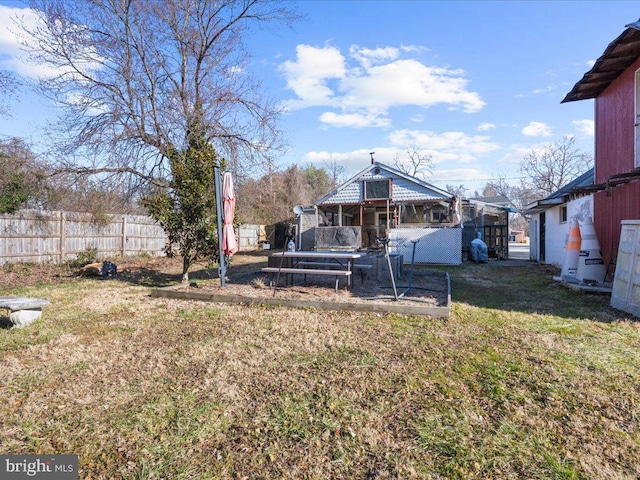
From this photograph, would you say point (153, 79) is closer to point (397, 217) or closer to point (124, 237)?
point (124, 237)

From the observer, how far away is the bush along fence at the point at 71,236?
9.41 meters

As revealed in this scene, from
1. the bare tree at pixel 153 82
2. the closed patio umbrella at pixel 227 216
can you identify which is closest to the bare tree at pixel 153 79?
the bare tree at pixel 153 82

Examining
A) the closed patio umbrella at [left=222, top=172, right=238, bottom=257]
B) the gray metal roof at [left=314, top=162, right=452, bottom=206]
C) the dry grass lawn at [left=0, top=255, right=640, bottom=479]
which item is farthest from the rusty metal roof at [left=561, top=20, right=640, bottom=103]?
the closed patio umbrella at [left=222, top=172, right=238, bottom=257]

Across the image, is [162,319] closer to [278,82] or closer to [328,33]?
[328,33]

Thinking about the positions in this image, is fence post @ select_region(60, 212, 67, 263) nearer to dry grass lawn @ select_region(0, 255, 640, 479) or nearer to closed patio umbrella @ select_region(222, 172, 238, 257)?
closed patio umbrella @ select_region(222, 172, 238, 257)

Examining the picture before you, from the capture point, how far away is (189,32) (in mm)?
12523

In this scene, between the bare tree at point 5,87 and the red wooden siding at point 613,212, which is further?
the bare tree at point 5,87

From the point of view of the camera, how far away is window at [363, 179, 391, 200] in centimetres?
1531

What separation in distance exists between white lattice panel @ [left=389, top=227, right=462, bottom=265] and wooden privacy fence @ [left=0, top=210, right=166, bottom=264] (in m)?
9.19

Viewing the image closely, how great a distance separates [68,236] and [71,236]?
0.10 meters

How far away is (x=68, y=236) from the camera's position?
10.8m

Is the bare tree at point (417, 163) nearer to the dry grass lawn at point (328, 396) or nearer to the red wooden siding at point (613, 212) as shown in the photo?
the red wooden siding at point (613, 212)

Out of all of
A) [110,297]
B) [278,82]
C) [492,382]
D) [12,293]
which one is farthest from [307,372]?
[278,82]

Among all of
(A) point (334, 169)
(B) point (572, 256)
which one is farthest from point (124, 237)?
(A) point (334, 169)
